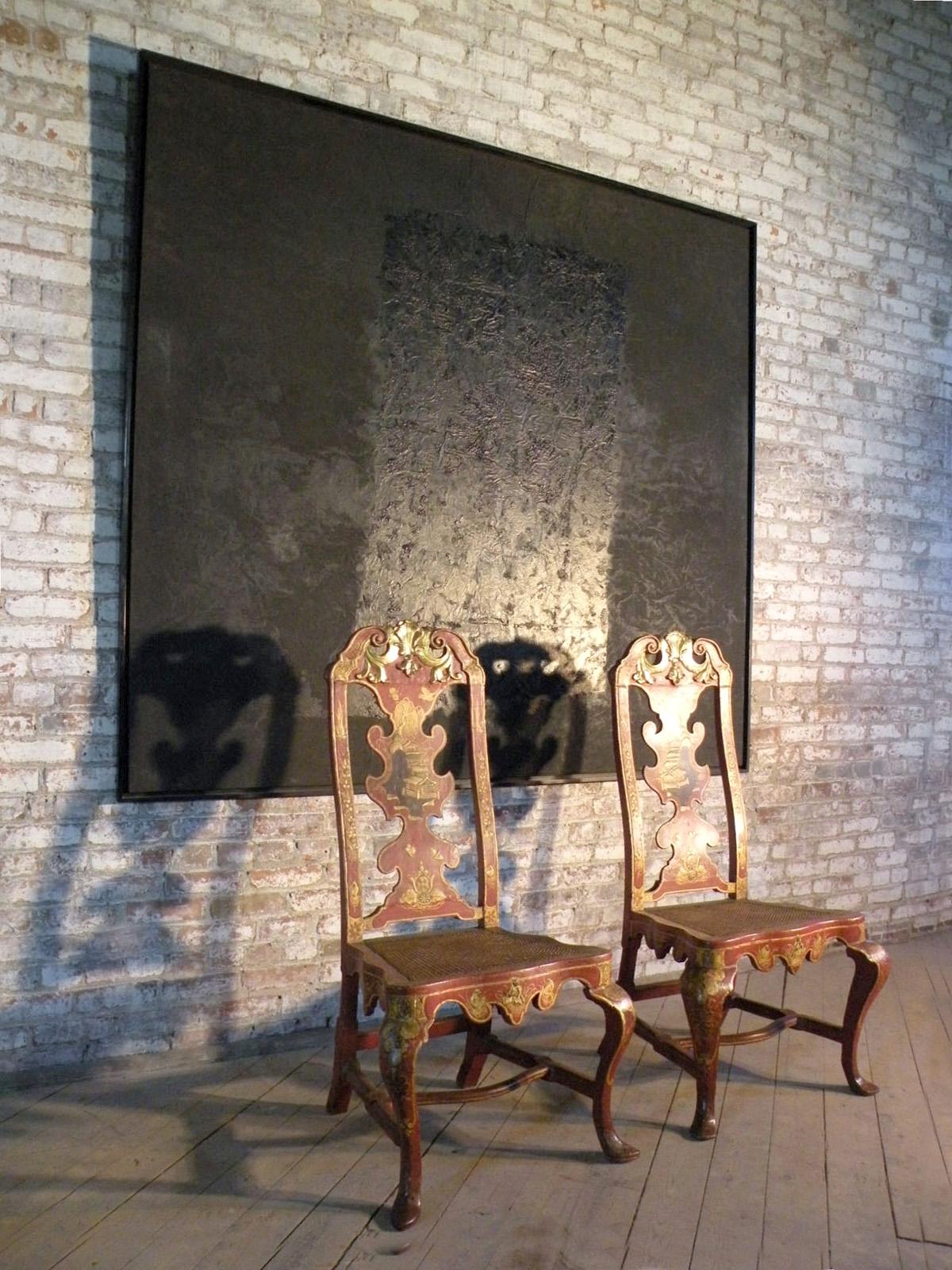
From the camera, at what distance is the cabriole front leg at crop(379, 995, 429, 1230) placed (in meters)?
2.19

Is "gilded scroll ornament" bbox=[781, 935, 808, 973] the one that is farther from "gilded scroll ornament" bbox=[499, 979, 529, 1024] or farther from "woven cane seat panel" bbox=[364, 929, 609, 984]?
"gilded scroll ornament" bbox=[499, 979, 529, 1024]

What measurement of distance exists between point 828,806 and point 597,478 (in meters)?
1.68

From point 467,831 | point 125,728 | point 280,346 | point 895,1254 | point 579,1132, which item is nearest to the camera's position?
point 895,1254

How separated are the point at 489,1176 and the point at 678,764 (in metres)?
1.28

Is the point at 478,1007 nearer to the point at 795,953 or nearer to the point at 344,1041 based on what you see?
the point at 344,1041

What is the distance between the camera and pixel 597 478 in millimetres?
3604

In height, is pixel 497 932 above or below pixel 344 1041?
above

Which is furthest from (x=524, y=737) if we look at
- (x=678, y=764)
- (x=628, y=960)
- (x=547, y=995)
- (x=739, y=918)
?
Result: (x=547, y=995)

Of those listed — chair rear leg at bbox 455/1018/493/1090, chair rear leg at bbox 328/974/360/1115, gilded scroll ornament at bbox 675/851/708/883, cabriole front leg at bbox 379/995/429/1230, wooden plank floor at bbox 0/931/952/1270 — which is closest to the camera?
wooden plank floor at bbox 0/931/952/1270

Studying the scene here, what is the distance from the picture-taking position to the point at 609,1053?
2488 millimetres

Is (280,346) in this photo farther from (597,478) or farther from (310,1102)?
(310,1102)

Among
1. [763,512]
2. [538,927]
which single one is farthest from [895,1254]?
[763,512]

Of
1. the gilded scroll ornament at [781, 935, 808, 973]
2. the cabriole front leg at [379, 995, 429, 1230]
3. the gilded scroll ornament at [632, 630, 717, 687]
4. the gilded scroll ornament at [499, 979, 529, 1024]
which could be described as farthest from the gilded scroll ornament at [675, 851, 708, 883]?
the cabriole front leg at [379, 995, 429, 1230]

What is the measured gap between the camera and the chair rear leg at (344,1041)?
2586 mm
